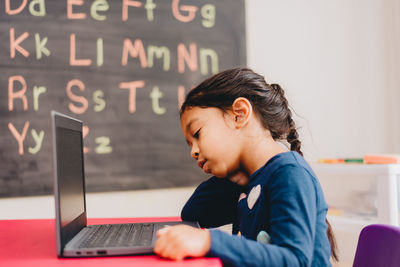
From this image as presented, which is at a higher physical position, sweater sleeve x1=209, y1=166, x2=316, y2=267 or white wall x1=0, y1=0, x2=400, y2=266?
white wall x1=0, y1=0, x2=400, y2=266

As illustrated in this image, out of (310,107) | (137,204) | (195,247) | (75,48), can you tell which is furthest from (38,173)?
(310,107)

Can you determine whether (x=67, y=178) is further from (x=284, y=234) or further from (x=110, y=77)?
(x=110, y=77)

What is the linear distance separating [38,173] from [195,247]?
3.54ft

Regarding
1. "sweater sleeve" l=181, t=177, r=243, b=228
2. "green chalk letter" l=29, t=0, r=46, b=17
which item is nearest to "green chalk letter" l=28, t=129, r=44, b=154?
"green chalk letter" l=29, t=0, r=46, b=17

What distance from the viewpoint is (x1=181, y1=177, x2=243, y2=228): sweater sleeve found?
1.04 metres

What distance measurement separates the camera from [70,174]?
2.64 feet

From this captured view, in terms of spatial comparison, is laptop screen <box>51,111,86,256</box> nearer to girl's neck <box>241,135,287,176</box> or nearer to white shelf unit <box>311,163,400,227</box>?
girl's neck <box>241,135,287,176</box>

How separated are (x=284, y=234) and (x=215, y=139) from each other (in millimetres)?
303

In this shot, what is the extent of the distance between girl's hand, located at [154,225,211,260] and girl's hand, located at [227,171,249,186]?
14.3 inches

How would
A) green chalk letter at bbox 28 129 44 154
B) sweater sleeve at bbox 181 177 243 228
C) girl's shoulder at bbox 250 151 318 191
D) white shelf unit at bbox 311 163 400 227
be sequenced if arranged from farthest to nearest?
1. green chalk letter at bbox 28 129 44 154
2. white shelf unit at bbox 311 163 400 227
3. sweater sleeve at bbox 181 177 243 228
4. girl's shoulder at bbox 250 151 318 191

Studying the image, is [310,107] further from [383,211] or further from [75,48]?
[75,48]

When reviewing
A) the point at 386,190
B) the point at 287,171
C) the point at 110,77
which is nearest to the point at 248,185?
the point at 287,171

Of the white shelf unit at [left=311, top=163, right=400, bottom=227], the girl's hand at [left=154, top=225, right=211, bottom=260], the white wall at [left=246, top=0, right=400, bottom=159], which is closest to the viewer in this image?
the girl's hand at [left=154, top=225, right=211, bottom=260]

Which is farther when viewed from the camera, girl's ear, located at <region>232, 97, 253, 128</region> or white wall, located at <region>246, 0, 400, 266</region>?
white wall, located at <region>246, 0, 400, 266</region>
